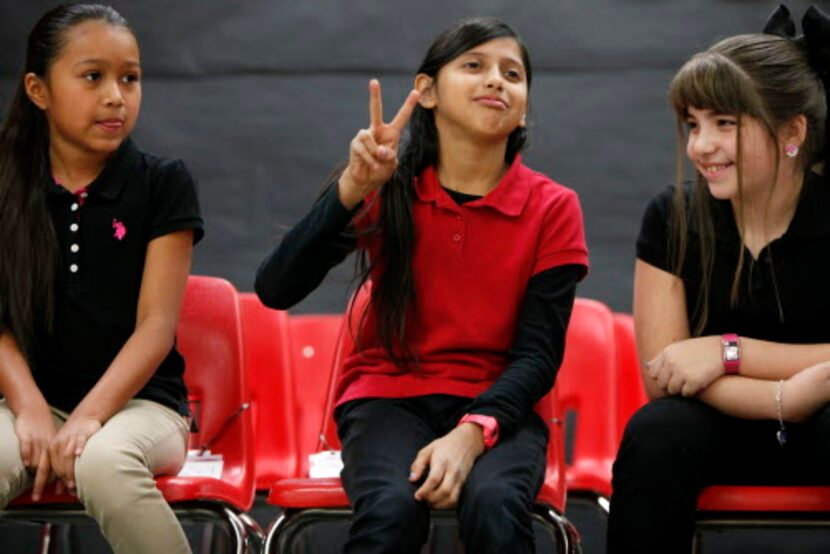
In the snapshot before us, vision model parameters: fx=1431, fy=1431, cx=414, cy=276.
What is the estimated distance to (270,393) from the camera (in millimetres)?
3277

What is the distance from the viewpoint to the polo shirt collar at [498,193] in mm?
2707

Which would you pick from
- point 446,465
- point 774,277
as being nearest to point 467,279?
point 446,465

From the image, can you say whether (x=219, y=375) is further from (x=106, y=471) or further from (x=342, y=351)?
(x=106, y=471)

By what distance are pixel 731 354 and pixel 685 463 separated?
26 centimetres

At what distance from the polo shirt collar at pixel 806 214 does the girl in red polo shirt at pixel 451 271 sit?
26cm

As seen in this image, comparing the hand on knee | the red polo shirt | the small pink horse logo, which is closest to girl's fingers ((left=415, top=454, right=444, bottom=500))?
the hand on knee

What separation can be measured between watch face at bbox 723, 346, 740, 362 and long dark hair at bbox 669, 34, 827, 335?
0.30ft

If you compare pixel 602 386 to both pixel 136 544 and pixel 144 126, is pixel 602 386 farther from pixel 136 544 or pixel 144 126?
pixel 144 126

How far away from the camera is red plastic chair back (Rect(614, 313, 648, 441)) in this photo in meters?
3.25

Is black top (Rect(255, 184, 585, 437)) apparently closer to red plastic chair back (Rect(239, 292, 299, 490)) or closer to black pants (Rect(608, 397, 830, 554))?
black pants (Rect(608, 397, 830, 554))

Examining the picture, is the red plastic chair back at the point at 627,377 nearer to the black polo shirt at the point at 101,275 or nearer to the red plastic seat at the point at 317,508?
the red plastic seat at the point at 317,508

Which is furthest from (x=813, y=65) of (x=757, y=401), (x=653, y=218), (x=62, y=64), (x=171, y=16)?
(x=171, y=16)

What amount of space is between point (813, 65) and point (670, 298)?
1.65ft

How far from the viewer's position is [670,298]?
264 cm
